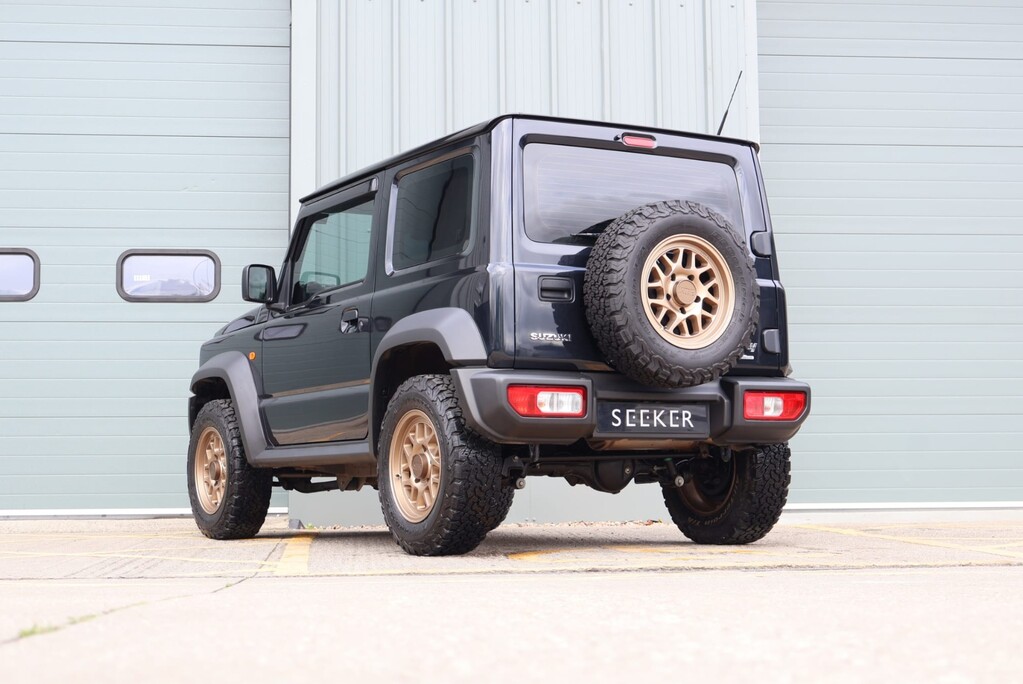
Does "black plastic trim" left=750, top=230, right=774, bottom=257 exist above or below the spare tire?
Result: above

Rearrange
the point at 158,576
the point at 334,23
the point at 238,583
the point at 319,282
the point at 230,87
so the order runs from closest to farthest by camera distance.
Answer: the point at 238,583, the point at 158,576, the point at 319,282, the point at 334,23, the point at 230,87

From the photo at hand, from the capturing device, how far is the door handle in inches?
250

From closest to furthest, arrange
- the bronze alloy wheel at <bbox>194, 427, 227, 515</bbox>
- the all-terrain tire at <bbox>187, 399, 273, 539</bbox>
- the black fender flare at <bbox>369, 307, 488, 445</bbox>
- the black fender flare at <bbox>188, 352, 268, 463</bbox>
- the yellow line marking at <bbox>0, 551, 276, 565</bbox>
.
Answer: the black fender flare at <bbox>369, 307, 488, 445</bbox> → the yellow line marking at <bbox>0, 551, 276, 565</bbox> → the black fender flare at <bbox>188, 352, 268, 463</bbox> → the all-terrain tire at <bbox>187, 399, 273, 539</bbox> → the bronze alloy wheel at <bbox>194, 427, 227, 515</bbox>

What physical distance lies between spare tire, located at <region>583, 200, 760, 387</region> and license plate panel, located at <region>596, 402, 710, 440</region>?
0.19 m

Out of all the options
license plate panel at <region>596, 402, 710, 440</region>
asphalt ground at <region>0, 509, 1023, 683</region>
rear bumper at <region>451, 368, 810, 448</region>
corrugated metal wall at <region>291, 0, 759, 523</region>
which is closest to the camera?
asphalt ground at <region>0, 509, 1023, 683</region>

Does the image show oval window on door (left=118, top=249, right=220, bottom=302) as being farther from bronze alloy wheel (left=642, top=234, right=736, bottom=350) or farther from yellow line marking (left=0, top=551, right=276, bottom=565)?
bronze alloy wheel (left=642, top=234, right=736, bottom=350)

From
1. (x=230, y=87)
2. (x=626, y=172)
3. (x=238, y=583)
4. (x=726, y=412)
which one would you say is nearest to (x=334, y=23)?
(x=230, y=87)

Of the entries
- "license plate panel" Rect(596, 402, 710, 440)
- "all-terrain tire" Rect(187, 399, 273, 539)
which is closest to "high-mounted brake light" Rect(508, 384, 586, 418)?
"license plate panel" Rect(596, 402, 710, 440)

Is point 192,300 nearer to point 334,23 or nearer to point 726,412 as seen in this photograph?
point 334,23

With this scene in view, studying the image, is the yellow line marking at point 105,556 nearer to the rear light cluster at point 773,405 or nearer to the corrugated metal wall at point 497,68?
the rear light cluster at point 773,405

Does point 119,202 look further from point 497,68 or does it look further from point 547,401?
point 547,401

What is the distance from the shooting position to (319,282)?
6.94 metres

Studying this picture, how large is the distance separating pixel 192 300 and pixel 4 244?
1564mm

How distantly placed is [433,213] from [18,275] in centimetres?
564
